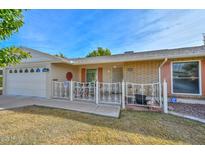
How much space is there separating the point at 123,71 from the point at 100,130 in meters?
6.71

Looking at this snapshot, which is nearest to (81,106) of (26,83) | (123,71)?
(123,71)

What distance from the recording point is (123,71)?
10188 millimetres

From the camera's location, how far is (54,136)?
359 cm

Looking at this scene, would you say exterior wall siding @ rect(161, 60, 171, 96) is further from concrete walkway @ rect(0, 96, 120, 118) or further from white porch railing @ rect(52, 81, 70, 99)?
white porch railing @ rect(52, 81, 70, 99)

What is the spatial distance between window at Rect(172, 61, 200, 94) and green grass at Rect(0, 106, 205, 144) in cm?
388

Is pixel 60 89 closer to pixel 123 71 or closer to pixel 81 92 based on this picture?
pixel 81 92

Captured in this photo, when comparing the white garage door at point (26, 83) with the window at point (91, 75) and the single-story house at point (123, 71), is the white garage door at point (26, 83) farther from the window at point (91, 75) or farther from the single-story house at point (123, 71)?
the window at point (91, 75)

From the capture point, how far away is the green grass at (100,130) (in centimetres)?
337

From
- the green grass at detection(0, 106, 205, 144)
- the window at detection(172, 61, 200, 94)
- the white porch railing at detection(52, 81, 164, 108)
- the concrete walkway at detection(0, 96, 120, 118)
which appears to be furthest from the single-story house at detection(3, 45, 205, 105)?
the green grass at detection(0, 106, 205, 144)

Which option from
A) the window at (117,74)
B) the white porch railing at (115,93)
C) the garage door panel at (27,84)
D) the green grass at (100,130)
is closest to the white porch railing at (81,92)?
the white porch railing at (115,93)

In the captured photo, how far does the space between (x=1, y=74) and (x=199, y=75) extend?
16864 mm

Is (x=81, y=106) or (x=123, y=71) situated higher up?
(x=123, y=71)
